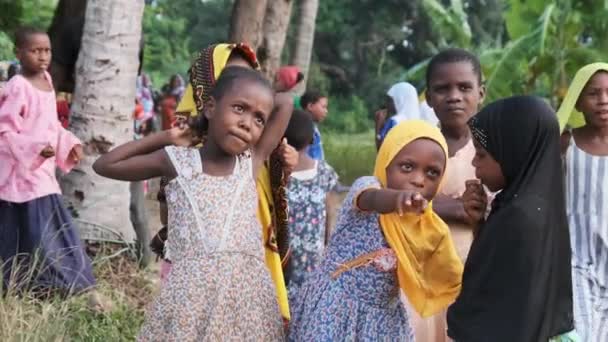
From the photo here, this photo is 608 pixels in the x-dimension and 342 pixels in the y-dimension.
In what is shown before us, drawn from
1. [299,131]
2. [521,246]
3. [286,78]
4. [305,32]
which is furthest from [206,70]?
[305,32]

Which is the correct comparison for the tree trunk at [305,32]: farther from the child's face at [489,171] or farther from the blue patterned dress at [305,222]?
the child's face at [489,171]

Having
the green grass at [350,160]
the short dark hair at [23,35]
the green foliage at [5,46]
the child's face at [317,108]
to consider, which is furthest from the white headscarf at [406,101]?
the green grass at [350,160]

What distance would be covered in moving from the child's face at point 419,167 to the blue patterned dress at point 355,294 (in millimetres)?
104

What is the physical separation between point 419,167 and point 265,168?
0.79m

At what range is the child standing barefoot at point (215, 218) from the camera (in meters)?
3.95

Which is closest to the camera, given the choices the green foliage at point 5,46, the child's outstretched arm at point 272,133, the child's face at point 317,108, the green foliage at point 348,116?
the child's outstretched arm at point 272,133

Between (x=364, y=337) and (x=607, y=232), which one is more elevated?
(x=607, y=232)

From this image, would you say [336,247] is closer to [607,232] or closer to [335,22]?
[607,232]

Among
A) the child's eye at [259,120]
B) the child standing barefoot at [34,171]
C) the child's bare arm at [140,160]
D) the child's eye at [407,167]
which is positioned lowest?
the child standing barefoot at [34,171]

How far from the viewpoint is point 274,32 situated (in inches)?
374

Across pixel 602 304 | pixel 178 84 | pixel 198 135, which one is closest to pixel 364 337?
pixel 198 135

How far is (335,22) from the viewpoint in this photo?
39.5 meters

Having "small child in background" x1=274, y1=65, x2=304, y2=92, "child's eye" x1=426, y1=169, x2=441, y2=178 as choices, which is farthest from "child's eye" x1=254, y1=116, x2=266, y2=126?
"small child in background" x1=274, y1=65, x2=304, y2=92

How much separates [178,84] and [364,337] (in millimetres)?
14745
